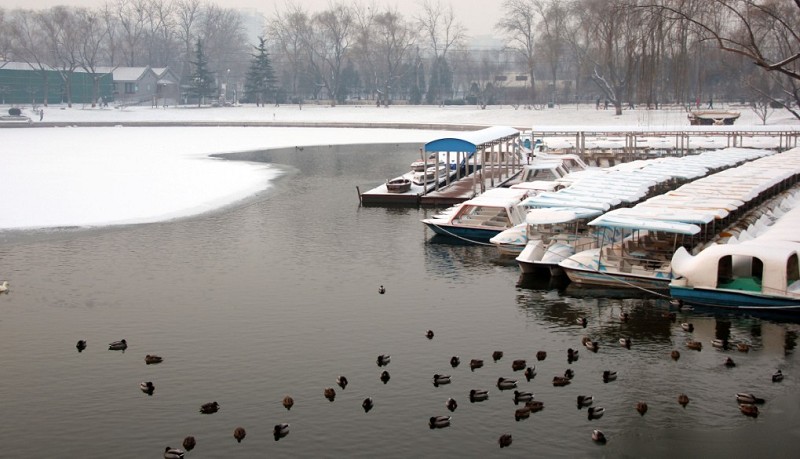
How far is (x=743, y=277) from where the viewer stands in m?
28.0

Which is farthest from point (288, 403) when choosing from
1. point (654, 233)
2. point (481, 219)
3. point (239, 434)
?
point (481, 219)

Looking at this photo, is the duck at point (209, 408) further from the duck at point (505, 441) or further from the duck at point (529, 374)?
the duck at point (529, 374)

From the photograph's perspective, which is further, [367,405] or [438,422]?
[367,405]

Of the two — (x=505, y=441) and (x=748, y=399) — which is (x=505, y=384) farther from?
(x=748, y=399)

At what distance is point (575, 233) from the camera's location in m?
34.4

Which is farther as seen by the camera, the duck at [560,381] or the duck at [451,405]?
the duck at [560,381]

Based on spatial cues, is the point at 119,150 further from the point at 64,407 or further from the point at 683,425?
the point at 683,425

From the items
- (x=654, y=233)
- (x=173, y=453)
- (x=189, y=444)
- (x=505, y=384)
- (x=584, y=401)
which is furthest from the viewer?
(x=654, y=233)

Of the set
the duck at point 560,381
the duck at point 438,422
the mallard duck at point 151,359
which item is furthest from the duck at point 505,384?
the mallard duck at point 151,359

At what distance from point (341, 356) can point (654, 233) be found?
14.6 meters

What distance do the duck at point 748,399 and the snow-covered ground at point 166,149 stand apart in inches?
1187

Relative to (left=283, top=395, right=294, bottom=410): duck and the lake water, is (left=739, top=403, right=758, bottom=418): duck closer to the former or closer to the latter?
the lake water

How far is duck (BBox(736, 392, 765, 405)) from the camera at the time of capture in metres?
20.0

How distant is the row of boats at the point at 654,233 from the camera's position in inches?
1091
